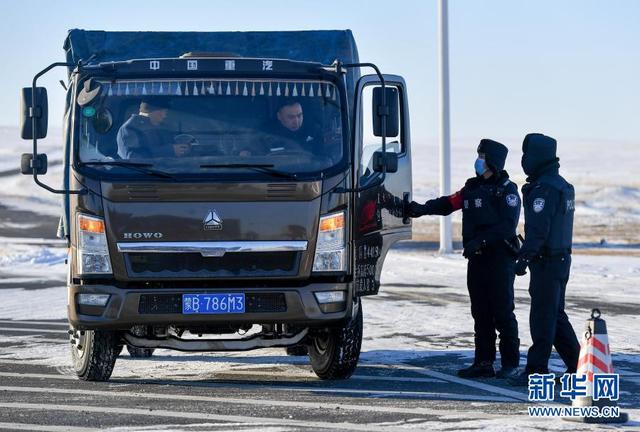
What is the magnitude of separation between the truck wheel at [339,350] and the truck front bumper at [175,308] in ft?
2.45

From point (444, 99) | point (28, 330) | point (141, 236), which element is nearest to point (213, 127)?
point (141, 236)

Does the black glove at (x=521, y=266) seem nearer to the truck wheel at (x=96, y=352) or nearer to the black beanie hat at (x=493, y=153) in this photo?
the black beanie hat at (x=493, y=153)

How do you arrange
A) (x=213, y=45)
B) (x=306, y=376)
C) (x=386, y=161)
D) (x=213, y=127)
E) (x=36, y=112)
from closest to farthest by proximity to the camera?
(x=36, y=112)
(x=213, y=127)
(x=386, y=161)
(x=306, y=376)
(x=213, y=45)

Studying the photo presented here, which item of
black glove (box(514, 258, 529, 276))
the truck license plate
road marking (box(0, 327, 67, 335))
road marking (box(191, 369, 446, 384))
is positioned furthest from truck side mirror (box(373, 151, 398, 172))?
road marking (box(0, 327, 67, 335))

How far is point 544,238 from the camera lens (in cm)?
1102

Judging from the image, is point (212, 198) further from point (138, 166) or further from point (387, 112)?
point (387, 112)

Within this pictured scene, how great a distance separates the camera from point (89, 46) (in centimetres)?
1260

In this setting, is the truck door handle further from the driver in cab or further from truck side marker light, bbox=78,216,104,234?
truck side marker light, bbox=78,216,104,234

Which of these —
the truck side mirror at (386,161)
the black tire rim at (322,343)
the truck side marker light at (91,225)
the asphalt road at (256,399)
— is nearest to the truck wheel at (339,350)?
the black tire rim at (322,343)

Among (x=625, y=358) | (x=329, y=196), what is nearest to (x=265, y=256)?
(x=329, y=196)

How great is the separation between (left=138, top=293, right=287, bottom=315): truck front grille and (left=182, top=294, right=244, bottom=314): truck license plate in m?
0.05

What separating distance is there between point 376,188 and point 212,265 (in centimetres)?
194

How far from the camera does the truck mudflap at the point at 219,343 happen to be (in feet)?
36.2

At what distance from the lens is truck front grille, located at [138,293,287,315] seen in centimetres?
1063
